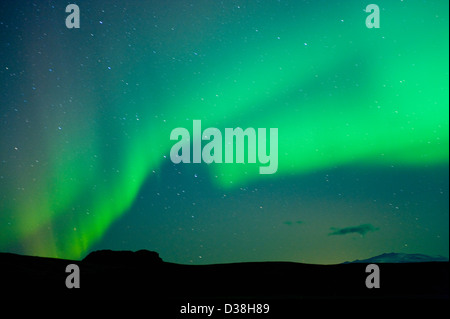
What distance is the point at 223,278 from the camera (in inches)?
334

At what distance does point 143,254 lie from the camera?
35.9 ft

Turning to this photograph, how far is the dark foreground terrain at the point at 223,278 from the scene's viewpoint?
24.8 ft

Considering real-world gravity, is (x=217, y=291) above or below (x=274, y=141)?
below

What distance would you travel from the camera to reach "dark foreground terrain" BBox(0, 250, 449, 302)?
756cm
